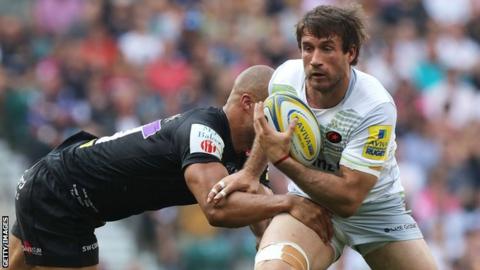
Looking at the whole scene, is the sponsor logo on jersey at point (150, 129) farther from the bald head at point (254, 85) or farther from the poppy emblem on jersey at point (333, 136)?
the poppy emblem on jersey at point (333, 136)

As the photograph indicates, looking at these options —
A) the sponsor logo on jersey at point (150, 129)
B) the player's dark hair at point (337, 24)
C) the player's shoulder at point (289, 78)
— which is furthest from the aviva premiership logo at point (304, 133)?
the sponsor logo on jersey at point (150, 129)

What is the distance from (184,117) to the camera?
8445 millimetres

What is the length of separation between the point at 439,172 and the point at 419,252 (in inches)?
250

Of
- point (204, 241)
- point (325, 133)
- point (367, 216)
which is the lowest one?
point (204, 241)

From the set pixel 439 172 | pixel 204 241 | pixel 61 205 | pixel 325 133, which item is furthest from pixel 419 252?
pixel 439 172

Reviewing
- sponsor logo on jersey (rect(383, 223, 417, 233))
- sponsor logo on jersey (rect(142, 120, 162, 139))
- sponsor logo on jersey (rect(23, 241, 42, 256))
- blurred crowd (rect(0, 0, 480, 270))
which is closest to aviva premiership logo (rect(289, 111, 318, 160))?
Answer: sponsor logo on jersey (rect(383, 223, 417, 233))

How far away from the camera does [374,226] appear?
8.43 m

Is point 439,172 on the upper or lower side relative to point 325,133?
lower

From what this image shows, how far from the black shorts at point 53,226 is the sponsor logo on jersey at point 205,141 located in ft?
3.69

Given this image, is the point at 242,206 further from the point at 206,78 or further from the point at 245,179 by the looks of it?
the point at 206,78

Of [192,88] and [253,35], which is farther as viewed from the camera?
[253,35]

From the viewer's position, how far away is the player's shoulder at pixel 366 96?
26.1ft

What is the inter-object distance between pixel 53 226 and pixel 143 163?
909 mm

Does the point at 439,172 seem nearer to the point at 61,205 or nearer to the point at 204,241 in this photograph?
the point at 204,241
